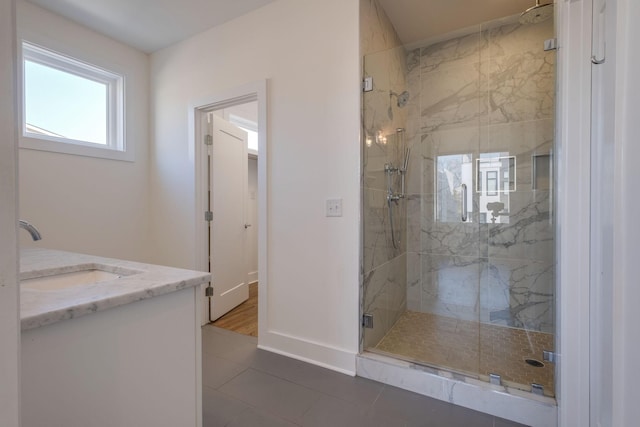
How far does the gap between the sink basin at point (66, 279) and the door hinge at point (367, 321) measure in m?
1.48

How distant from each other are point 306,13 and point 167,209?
2.25 meters

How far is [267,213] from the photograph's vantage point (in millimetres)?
2344

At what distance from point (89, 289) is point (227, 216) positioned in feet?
7.28

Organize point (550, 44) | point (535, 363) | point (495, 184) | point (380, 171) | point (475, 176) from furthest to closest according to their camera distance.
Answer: point (475, 176) < point (495, 184) < point (380, 171) < point (535, 363) < point (550, 44)

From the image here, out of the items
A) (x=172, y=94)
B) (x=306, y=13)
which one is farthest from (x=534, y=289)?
(x=172, y=94)

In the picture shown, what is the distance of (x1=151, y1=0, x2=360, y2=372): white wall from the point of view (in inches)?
78.9

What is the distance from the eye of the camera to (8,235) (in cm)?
40

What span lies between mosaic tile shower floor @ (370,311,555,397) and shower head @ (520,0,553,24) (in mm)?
1992

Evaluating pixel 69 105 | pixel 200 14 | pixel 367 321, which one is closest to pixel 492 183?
pixel 367 321

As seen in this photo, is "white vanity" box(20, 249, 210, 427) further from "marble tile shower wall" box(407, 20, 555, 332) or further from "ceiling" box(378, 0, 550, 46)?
"ceiling" box(378, 0, 550, 46)

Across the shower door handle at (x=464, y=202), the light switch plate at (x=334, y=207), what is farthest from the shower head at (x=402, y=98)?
the light switch plate at (x=334, y=207)

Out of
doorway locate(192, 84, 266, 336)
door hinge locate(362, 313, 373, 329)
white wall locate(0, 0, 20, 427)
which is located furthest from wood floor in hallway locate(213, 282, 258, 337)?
white wall locate(0, 0, 20, 427)

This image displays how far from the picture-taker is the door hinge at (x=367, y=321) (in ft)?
6.61

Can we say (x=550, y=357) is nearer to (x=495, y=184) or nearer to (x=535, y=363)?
(x=535, y=363)
